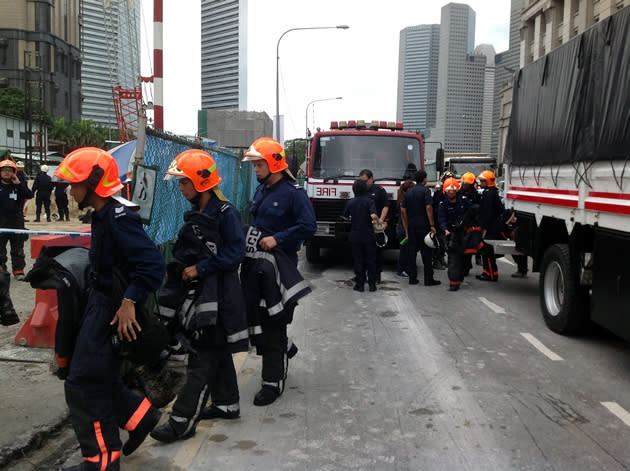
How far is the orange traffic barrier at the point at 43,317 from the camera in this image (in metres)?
5.48

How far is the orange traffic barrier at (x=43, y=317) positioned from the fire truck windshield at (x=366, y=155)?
21.7 feet

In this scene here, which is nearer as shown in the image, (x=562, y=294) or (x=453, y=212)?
(x=562, y=294)

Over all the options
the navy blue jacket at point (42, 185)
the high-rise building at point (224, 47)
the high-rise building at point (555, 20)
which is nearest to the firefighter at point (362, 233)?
the navy blue jacket at point (42, 185)

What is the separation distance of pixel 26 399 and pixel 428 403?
2.95 m

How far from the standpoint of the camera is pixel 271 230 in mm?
4605

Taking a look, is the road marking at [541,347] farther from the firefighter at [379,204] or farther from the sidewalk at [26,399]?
the sidewalk at [26,399]

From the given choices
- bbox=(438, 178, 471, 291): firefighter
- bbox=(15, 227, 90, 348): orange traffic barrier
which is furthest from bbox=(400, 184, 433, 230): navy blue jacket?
bbox=(15, 227, 90, 348): orange traffic barrier

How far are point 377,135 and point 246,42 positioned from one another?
1638 inches

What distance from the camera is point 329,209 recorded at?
11.3 metres

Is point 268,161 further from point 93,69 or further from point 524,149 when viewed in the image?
point 93,69

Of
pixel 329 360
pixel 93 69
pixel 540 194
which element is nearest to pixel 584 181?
pixel 540 194

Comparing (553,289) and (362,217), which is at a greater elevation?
(362,217)

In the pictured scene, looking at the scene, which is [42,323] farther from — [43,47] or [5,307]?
[43,47]

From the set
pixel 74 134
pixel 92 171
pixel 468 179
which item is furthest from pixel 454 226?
pixel 74 134
